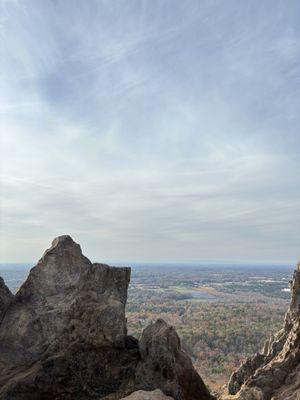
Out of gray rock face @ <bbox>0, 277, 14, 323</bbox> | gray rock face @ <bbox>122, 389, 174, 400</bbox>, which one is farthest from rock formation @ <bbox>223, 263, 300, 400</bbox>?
gray rock face @ <bbox>0, 277, 14, 323</bbox>

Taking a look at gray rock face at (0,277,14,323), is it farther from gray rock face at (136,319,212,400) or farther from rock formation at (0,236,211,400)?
gray rock face at (136,319,212,400)

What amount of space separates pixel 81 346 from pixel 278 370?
39.3ft

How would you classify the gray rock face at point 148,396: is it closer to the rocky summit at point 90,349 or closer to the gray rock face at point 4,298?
the rocky summit at point 90,349

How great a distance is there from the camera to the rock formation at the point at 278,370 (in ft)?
77.6

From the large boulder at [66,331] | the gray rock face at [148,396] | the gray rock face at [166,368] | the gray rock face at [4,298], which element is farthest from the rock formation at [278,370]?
the gray rock face at [4,298]

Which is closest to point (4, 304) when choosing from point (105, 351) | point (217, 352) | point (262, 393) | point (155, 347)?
point (105, 351)

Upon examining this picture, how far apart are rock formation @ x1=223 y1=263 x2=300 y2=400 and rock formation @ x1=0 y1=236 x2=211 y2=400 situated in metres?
3.34

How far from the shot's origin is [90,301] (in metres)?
26.8

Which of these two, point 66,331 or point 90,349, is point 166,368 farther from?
point 66,331

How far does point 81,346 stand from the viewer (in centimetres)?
2461

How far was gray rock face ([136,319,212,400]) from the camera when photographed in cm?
2292

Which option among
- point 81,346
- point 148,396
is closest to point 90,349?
point 81,346

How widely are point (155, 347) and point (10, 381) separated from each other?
8.27 m

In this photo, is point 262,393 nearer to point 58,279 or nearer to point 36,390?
point 36,390
